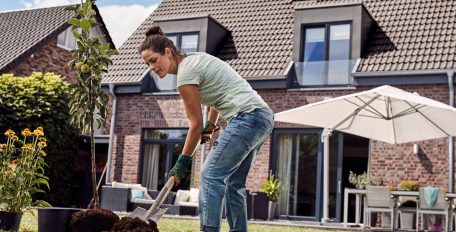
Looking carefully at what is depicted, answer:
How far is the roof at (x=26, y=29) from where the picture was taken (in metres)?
19.6

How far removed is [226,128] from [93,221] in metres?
1.29

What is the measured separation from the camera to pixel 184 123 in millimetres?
16172

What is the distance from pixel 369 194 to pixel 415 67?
175 inches

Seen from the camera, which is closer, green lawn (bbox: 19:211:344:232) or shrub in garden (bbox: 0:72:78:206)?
green lawn (bbox: 19:211:344:232)

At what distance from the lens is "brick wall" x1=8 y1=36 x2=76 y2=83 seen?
19.6m

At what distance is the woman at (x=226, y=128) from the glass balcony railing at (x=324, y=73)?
11096 millimetres

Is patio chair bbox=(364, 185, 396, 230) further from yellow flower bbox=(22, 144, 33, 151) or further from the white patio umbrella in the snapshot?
yellow flower bbox=(22, 144, 33, 151)

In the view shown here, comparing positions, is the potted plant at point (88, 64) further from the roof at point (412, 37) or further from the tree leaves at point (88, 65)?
the roof at point (412, 37)

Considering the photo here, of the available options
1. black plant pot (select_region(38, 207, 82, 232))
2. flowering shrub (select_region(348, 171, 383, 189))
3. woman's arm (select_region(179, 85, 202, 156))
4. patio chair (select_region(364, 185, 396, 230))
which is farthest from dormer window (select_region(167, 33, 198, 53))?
woman's arm (select_region(179, 85, 202, 156))

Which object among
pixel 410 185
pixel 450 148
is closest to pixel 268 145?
pixel 410 185

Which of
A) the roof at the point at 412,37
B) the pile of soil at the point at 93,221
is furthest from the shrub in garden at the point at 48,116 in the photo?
the pile of soil at the point at 93,221

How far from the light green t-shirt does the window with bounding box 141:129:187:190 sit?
1250 centimetres

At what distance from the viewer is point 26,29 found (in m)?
21.3

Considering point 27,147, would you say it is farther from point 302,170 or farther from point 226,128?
point 302,170
